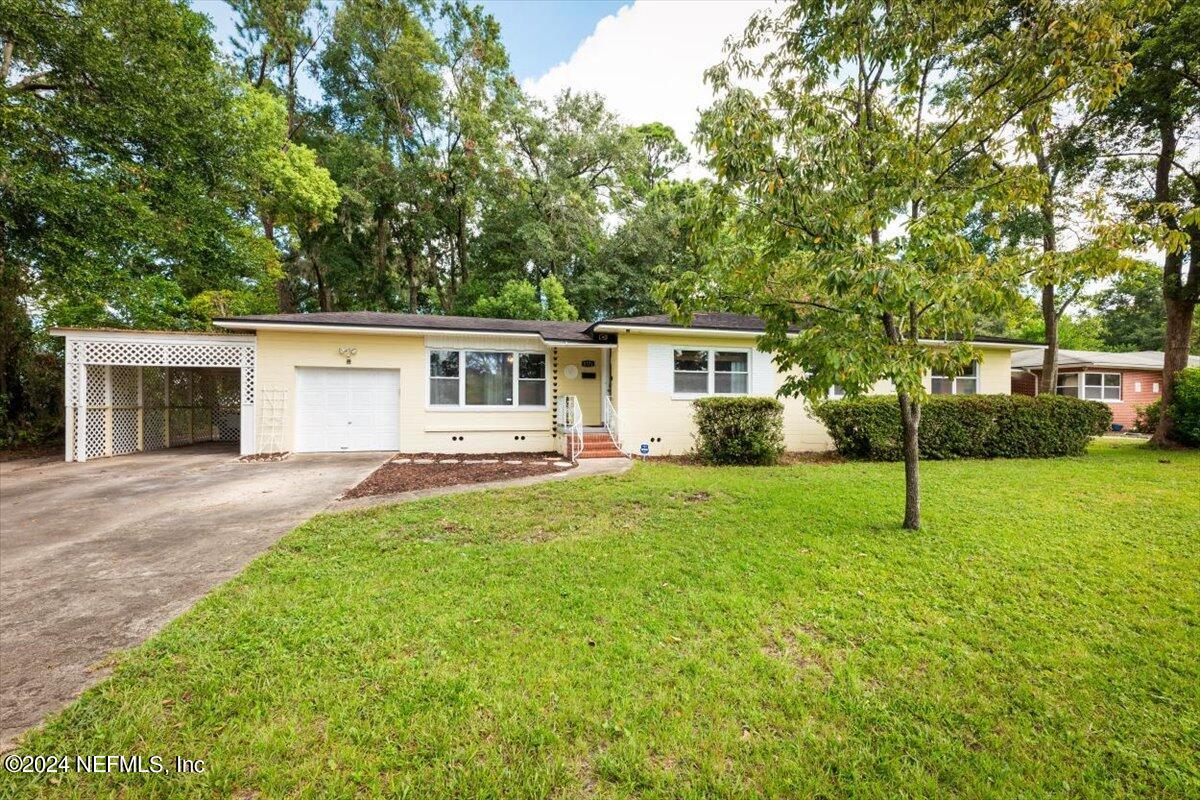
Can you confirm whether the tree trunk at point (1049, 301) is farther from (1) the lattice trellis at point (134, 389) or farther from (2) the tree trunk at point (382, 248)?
(2) the tree trunk at point (382, 248)

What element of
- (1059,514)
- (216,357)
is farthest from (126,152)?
(1059,514)

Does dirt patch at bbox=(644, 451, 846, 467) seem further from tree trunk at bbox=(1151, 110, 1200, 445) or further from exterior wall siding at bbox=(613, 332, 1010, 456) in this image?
tree trunk at bbox=(1151, 110, 1200, 445)

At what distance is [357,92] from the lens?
21688 millimetres

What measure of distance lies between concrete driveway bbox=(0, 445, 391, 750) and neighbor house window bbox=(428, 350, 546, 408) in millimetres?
2794

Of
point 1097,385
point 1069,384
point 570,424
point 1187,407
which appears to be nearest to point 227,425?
point 570,424

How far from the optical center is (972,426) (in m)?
10.3

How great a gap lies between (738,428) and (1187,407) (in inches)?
463

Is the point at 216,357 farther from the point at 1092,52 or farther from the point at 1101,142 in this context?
the point at 1101,142

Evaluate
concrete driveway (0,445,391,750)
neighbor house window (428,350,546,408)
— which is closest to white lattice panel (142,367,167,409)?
concrete driveway (0,445,391,750)

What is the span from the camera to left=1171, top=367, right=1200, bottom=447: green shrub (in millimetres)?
11172

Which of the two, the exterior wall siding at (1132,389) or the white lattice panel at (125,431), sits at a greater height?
the exterior wall siding at (1132,389)

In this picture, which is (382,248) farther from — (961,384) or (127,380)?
(961,384)

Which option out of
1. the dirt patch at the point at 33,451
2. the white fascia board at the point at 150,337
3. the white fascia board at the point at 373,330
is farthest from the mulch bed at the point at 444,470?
the dirt patch at the point at 33,451

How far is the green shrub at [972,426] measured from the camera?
989 cm
